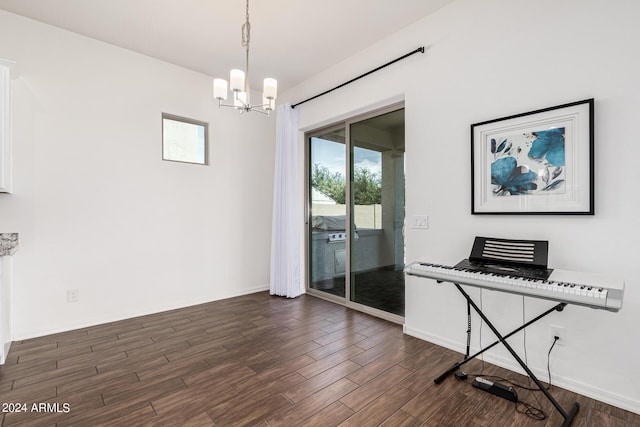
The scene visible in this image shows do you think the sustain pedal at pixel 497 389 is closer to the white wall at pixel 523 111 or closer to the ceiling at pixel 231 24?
the white wall at pixel 523 111

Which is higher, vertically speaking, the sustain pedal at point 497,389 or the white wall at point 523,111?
the white wall at point 523,111

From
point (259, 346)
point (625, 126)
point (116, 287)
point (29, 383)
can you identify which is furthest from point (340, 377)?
point (116, 287)

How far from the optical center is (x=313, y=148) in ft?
14.4

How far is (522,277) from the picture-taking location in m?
1.77

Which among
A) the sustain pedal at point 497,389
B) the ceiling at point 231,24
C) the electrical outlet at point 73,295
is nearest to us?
the sustain pedal at point 497,389

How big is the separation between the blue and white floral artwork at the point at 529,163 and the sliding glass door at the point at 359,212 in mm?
1001

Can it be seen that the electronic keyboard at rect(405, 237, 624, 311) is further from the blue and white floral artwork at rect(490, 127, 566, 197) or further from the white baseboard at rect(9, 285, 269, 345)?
the white baseboard at rect(9, 285, 269, 345)

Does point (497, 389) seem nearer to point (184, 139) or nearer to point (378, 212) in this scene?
point (378, 212)

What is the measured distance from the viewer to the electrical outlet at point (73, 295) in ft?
10.0

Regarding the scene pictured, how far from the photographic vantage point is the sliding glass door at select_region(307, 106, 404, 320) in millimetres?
3291

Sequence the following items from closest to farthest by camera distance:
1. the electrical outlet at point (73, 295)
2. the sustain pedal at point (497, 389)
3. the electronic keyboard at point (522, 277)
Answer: the electronic keyboard at point (522, 277) < the sustain pedal at point (497, 389) < the electrical outlet at point (73, 295)

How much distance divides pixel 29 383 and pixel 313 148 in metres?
3.65

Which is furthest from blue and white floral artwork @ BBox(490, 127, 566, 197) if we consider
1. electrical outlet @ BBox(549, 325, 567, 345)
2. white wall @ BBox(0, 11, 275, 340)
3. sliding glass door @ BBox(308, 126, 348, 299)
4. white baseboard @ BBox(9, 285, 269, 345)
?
white baseboard @ BBox(9, 285, 269, 345)

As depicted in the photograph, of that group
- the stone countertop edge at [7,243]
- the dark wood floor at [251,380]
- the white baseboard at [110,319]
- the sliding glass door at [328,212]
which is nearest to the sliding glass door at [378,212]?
the sliding glass door at [328,212]
